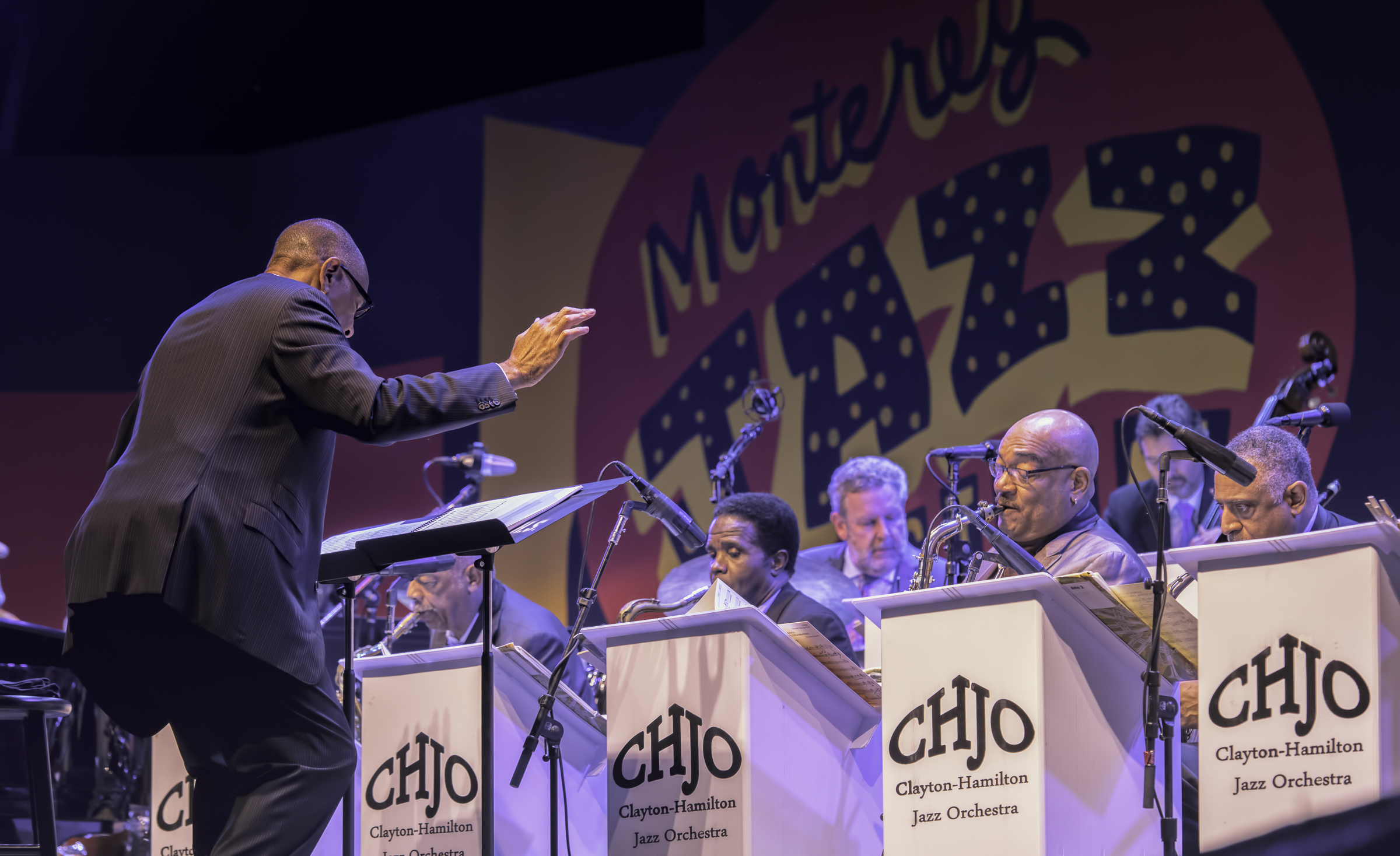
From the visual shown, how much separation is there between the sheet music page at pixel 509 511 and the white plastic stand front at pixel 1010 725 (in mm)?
759

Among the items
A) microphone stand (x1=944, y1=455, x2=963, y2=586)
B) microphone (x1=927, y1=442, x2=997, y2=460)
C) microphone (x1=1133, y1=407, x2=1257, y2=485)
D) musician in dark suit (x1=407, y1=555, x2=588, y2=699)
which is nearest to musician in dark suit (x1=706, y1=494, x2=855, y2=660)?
microphone stand (x1=944, y1=455, x2=963, y2=586)

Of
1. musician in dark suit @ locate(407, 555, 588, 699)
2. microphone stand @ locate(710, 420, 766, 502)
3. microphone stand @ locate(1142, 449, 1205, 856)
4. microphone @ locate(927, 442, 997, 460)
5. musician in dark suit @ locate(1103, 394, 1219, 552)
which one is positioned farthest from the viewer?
microphone stand @ locate(710, 420, 766, 502)

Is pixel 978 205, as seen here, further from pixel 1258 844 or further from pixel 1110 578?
pixel 1258 844

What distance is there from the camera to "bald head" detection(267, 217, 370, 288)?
2.97 meters

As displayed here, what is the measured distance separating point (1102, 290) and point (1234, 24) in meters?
1.13

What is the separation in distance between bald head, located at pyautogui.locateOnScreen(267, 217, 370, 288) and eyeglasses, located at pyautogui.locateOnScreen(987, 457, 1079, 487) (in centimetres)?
196

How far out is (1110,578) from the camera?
3.68 metres

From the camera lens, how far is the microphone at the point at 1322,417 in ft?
11.9

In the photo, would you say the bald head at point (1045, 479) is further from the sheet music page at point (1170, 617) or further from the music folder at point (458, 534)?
the music folder at point (458, 534)

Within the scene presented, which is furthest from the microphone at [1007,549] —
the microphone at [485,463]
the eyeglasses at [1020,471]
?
the microphone at [485,463]

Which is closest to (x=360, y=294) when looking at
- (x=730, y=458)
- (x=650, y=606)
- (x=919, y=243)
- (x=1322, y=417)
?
(x=650, y=606)

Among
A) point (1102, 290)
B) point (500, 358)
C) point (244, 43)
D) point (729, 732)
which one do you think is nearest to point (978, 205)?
point (1102, 290)

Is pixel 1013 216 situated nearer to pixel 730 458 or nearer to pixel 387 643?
pixel 730 458

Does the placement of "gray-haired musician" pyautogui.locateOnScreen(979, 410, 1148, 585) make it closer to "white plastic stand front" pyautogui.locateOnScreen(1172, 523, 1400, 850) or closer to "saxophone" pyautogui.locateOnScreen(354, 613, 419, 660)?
"white plastic stand front" pyautogui.locateOnScreen(1172, 523, 1400, 850)
